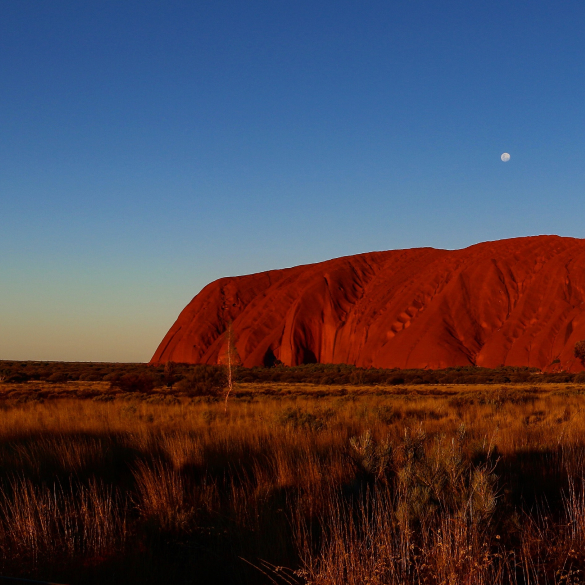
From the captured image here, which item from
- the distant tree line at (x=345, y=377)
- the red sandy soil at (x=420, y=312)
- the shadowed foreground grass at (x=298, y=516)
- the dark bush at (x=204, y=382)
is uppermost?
the red sandy soil at (x=420, y=312)

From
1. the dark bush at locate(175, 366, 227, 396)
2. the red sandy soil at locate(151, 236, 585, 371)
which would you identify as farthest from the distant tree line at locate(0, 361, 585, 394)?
the red sandy soil at locate(151, 236, 585, 371)

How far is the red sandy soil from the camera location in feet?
178

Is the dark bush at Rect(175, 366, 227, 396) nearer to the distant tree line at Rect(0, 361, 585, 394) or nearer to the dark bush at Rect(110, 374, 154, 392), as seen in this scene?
the distant tree line at Rect(0, 361, 585, 394)

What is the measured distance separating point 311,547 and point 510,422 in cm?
931

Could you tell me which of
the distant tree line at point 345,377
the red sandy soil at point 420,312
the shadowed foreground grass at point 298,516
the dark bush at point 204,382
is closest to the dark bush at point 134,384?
the distant tree line at point 345,377

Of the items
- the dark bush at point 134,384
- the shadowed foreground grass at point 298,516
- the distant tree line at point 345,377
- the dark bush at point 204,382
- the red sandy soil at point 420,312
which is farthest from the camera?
the red sandy soil at point 420,312

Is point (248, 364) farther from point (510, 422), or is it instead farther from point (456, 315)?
point (510, 422)

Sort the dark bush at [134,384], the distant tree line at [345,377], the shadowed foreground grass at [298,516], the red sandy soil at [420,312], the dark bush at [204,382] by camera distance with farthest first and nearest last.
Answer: the red sandy soil at [420,312], the distant tree line at [345,377], the dark bush at [134,384], the dark bush at [204,382], the shadowed foreground grass at [298,516]

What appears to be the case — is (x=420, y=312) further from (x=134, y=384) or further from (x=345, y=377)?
(x=134, y=384)

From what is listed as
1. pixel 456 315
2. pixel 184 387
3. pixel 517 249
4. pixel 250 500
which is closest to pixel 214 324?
pixel 456 315

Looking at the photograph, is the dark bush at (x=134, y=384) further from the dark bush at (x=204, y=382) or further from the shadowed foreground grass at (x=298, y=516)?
the shadowed foreground grass at (x=298, y=516)

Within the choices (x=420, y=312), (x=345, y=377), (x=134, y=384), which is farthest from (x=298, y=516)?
(x=420, y=312)

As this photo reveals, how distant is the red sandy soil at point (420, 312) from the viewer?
5431cm

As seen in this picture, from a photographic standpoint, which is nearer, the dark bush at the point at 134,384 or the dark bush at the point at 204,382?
the dark bush at the point at 204,382
